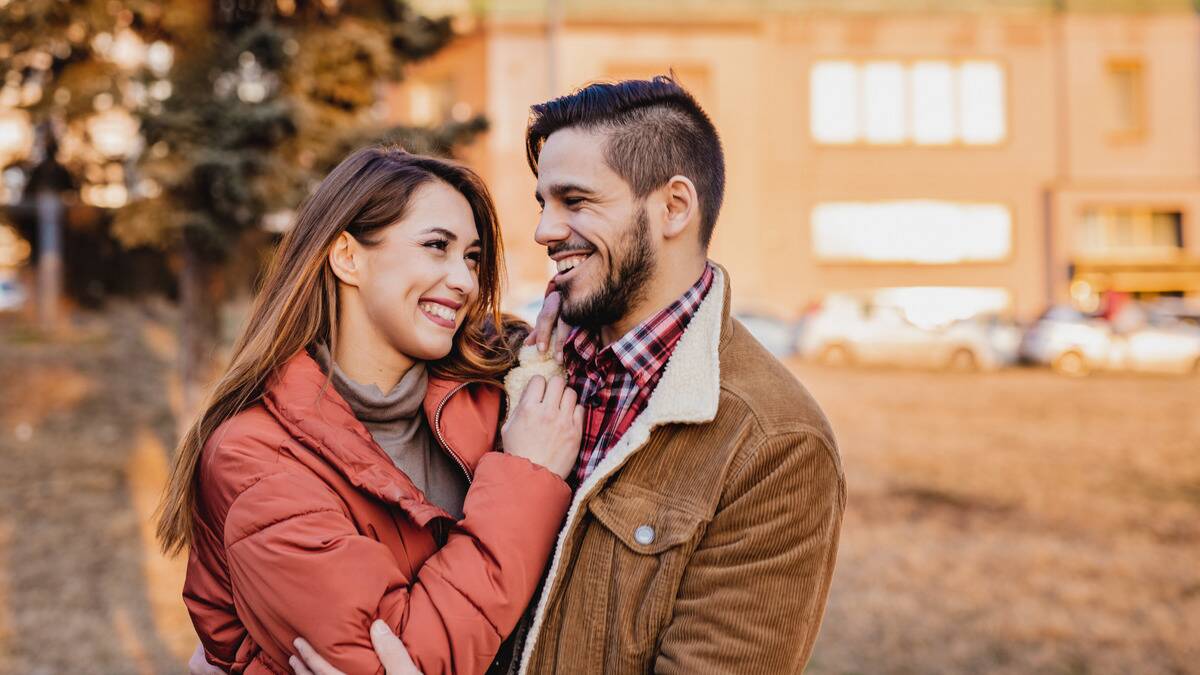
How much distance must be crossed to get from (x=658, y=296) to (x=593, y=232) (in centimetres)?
23

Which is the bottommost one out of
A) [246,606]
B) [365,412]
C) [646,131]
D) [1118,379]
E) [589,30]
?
[1118,379]

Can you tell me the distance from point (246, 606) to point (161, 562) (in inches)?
249

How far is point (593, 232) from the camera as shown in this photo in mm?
2449

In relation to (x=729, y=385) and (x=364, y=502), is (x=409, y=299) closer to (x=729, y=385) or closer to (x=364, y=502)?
(x=364, y=502)

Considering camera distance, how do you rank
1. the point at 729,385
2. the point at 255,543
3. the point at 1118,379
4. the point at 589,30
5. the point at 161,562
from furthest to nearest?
the point at 589,30
the point at 1118,379
the point at 161,562
the point at 729,385
the point at 255,543

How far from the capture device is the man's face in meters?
2.45

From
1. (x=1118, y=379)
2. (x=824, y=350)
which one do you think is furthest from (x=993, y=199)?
(x=1118, y=379)

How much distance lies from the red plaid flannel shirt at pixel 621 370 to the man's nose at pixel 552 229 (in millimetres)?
283

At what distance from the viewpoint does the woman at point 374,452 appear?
214 cm

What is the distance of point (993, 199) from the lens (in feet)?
96.2

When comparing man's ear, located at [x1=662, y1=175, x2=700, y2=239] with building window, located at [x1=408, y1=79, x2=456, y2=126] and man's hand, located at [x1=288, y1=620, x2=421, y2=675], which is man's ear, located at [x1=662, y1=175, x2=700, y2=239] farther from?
building window, located at [x1=408, y1=79, x2=456, y2=126]

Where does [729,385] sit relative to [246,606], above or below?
above

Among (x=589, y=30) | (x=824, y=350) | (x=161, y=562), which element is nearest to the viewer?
(x=161, y=562)

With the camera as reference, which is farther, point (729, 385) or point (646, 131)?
point (646, 131)
